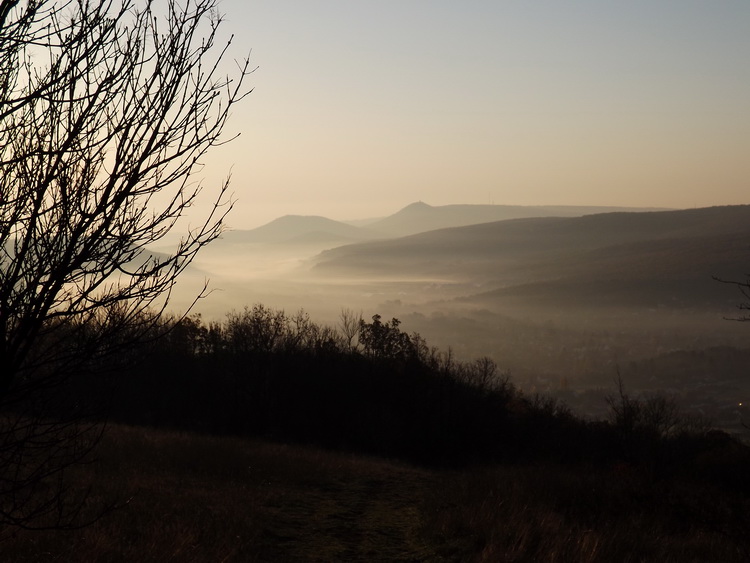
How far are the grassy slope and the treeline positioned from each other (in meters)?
30.0

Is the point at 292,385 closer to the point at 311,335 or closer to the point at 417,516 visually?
the point at 311,335

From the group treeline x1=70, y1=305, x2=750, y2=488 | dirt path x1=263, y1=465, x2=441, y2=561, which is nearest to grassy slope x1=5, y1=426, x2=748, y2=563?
dirt path x1=263, y1=465, x2=441, y2=561

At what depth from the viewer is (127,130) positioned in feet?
21.3

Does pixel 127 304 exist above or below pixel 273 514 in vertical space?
above

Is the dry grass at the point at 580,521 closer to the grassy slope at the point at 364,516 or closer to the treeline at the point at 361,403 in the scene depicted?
the grassy slope at the point at 364,516

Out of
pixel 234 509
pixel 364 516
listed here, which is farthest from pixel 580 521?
pixel 234 509

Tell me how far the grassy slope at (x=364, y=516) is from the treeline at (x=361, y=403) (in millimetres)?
30013

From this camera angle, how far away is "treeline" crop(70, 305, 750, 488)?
55.3m

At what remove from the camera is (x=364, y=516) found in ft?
55.9

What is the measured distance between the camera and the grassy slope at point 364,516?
12.4m

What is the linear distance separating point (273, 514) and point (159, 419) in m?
41.7

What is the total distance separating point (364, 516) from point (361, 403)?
146 feet

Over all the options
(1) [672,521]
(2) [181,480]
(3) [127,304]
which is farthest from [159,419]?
(3) [127,304]

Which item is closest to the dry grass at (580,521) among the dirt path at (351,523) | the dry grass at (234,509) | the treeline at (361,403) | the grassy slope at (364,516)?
the grassy slope at (364,516)
